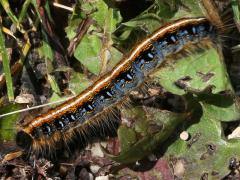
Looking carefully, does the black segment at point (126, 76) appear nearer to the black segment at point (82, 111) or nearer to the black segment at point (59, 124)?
the black segment at point (82, 111)

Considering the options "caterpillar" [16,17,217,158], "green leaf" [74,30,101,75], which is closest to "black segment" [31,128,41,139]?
"caterpillar" [16,17,217,158]

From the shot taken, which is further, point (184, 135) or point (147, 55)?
point (184, 135)

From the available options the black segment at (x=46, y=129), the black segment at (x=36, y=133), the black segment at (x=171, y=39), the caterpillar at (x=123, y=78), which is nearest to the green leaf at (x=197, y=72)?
the caterpillar at (x=123, y=78)

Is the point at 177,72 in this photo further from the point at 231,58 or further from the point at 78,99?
the point at 78,99

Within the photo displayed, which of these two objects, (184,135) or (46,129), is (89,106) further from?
(184,135)

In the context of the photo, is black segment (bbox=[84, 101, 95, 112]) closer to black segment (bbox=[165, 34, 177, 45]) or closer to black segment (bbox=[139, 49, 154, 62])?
black segment (bbox=[139, 49, 154, 62])

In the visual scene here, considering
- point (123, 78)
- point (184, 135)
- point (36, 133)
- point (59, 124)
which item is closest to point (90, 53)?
point (123, 78)

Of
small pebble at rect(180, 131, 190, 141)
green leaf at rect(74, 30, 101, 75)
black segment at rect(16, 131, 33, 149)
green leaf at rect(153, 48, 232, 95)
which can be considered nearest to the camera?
green leaf at rect(153, 48, 232, 95)

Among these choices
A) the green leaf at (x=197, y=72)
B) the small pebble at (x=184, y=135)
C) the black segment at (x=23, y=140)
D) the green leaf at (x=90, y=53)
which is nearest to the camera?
the green leaf at (x=197, y=72)
